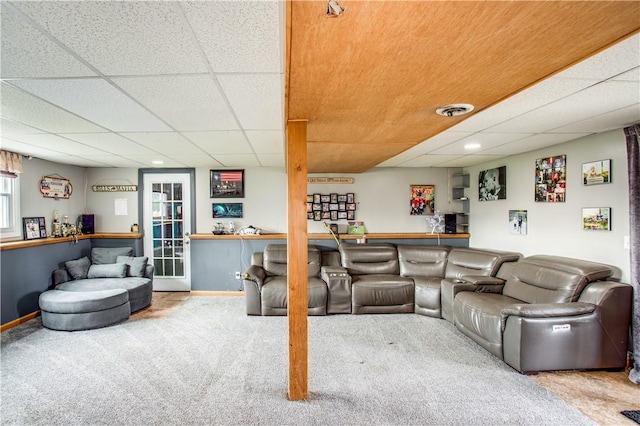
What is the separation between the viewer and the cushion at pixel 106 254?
4.98 metres

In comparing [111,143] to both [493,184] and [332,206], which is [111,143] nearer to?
[332,206]

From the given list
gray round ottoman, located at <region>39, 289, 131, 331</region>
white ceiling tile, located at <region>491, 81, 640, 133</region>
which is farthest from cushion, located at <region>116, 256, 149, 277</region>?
white ceiling tile, located at <region>491, 81, 640, 133</region>

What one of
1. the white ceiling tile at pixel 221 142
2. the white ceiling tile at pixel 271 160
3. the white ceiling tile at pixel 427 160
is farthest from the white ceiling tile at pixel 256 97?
the white ceiling tile at pixel 427 160

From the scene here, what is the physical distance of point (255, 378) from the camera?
265cm

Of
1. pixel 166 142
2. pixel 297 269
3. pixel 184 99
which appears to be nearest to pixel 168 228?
pixel 166 142

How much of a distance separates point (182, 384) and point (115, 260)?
3.36m

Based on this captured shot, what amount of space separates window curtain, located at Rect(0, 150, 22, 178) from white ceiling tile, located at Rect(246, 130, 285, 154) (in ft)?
10.4

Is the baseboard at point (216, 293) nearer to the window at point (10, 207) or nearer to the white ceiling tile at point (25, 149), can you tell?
the window at point (10, 207)

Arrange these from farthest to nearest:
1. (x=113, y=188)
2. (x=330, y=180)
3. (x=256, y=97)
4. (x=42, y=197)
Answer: (x=330, y=180) → (x=113, y=188) → (x=42, y=197) → (x=256, y=97)

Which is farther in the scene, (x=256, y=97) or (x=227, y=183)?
(x=227, y=183)

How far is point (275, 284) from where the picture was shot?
4.25 m

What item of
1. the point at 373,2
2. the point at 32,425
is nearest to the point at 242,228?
the point at 32,425

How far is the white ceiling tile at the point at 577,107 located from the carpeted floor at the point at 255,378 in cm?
226

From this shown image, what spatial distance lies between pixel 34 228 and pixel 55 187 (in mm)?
752
